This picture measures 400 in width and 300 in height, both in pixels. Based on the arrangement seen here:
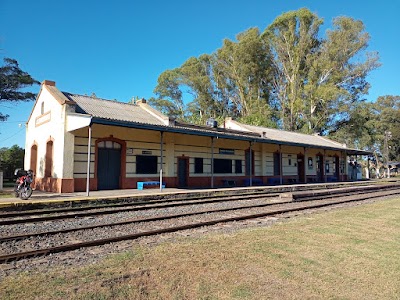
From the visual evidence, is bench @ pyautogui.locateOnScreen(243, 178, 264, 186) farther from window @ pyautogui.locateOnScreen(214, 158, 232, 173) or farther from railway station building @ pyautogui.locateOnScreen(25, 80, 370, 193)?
window @ pyautogui.locateOnScreen(214, 158, 232, 173)

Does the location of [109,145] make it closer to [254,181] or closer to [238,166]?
[238,166]

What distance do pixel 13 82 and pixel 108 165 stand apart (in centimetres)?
1423

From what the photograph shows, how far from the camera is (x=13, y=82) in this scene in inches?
1022

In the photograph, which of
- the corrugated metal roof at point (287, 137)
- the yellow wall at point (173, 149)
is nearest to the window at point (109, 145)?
the yellow wall at point (173, 149)

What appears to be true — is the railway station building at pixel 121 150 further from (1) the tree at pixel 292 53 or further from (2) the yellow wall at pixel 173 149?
(1) the tree at pixel 292 53

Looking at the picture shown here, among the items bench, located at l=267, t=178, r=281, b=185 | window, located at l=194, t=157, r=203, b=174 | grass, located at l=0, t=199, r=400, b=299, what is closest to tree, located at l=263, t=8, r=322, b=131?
bench, located at l=267, t=178, r=281, b=185

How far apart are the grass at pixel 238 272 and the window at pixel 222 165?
55.6ft

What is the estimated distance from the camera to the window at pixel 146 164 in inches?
760

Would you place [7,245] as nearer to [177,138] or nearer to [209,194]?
[209,194]

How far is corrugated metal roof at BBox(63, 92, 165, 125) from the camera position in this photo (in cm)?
1920

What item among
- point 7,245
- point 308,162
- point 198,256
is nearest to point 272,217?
point 198,256

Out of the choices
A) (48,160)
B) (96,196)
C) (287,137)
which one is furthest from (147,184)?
(287,137)

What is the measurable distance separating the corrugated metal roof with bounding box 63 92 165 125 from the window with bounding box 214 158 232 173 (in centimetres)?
516


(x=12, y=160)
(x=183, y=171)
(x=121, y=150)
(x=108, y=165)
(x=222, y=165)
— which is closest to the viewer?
(x=108, y=165)
